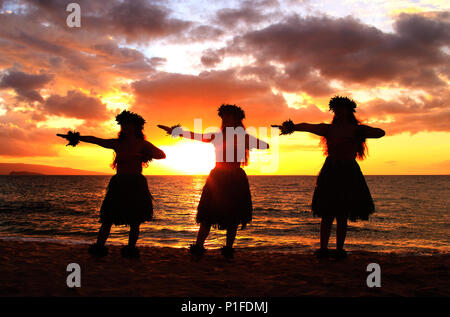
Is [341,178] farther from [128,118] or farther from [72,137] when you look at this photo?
[72,137]

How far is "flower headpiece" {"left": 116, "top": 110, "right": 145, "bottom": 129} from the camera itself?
576cm

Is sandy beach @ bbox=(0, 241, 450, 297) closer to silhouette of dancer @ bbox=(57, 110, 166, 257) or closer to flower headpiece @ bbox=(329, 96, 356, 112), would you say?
silhouette of dancer @ bbox=(57, 110, 166, 257)

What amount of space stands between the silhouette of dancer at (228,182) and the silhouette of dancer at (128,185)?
945mm

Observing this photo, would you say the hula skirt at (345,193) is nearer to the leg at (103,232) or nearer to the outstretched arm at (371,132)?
the outstretched arm at (371,132)

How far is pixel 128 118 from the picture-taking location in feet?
18.9

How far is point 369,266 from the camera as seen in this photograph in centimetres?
501

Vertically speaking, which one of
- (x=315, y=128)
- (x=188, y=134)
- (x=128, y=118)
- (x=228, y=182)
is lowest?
(x=228, y=182)

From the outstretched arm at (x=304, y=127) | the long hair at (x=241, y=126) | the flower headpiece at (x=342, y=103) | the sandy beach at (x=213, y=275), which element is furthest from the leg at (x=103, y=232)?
the flower headpiece at (x=342, y=103)

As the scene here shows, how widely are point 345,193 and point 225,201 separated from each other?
2.01m

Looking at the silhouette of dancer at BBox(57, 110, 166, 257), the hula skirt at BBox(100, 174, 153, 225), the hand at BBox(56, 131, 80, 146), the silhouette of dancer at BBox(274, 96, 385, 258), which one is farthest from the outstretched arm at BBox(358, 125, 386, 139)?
the hand at BBox(56, 131, 80, 146)

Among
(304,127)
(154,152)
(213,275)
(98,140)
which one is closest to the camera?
(213,275)

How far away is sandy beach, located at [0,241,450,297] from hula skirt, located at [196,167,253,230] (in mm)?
701

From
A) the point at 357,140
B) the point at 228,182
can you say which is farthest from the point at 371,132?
the point at 228,182
